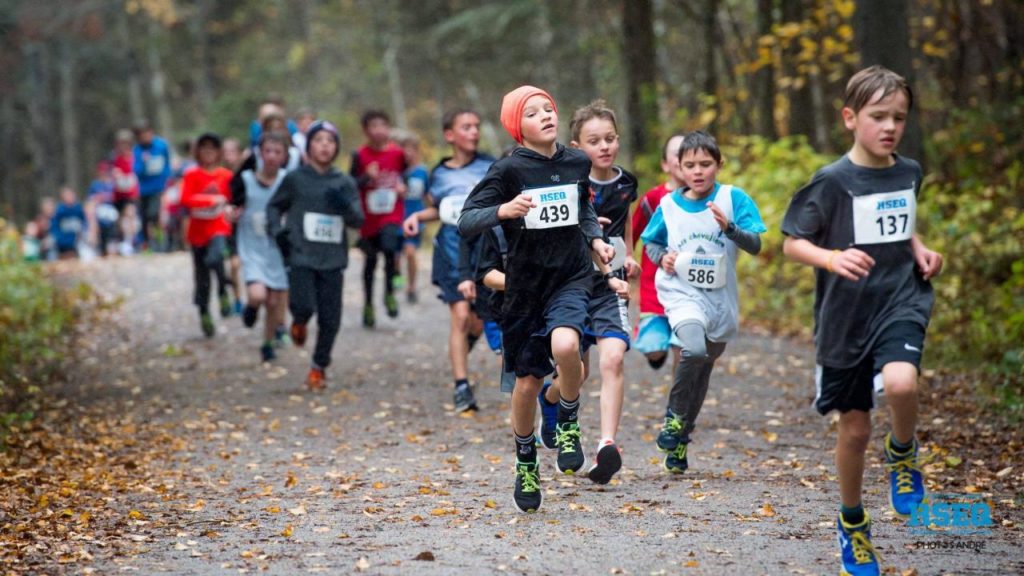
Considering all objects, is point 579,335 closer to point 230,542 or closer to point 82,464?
point 230,542

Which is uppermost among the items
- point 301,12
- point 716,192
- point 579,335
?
point 301,12

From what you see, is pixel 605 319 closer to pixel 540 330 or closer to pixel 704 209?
pixel 540 330

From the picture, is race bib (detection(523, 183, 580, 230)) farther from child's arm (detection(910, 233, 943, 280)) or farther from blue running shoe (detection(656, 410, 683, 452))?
child's arm (detection(910, 233, 943, 280))

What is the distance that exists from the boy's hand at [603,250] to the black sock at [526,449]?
99 centimetres

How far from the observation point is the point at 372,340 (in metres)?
15.3

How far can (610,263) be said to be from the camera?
7324mm

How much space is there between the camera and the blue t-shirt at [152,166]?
23.8 meters

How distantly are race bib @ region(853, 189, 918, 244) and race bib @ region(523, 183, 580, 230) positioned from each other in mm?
1737

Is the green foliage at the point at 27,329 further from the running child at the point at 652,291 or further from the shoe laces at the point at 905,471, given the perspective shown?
the shoe laces at the point at 905,471

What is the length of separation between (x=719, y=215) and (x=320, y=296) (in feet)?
17.8

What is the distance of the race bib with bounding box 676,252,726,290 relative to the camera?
761cm

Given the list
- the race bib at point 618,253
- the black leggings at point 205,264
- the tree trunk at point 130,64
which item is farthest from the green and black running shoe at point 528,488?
the tree trunk at point 130,64

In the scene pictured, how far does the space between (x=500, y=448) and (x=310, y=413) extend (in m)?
2.43

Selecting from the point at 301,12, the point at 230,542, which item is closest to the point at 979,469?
the point at 230,542
